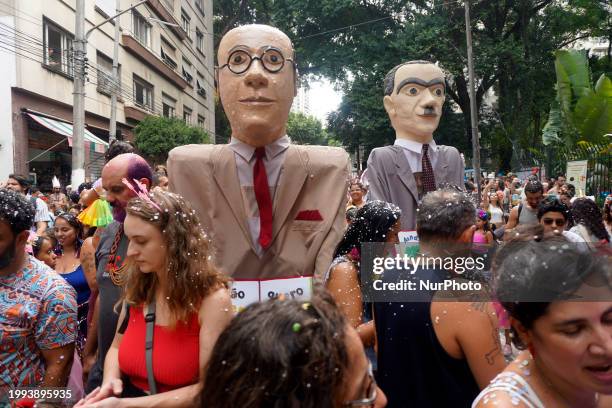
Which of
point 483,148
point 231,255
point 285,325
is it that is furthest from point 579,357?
point 483,148

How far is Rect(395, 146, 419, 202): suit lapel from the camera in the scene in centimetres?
369

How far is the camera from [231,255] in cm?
261

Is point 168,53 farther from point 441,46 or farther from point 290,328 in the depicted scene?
point 290,328

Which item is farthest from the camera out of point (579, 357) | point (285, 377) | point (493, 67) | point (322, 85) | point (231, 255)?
point (322, 85)

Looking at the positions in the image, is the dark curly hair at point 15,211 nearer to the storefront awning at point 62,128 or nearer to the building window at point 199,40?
the storefront awning at point 62,128

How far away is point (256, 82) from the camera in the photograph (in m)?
→ 2.67

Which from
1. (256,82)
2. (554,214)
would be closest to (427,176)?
(554,214)

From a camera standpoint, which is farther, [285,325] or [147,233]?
[147,233]

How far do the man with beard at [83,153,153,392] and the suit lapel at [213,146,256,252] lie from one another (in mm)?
494

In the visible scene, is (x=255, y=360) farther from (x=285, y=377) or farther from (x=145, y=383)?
(x=145, y=383)

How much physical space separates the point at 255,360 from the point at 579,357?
0.78 m

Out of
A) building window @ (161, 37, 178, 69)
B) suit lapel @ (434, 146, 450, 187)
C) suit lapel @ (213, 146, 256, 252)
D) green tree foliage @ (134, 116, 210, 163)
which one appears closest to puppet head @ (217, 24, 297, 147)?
suit lapel @ (213, 146, 256, 252)

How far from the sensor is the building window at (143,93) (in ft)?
66.0

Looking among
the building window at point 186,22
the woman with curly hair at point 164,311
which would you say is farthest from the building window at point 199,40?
the woman with curly hair at point 164,311
